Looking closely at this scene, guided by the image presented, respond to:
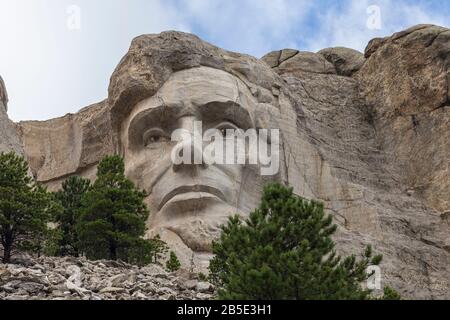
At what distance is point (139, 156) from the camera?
968 inches

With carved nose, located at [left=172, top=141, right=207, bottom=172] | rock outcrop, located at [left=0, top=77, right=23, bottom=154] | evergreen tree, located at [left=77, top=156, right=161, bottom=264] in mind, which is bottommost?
evergreen tree, located at [left=77, top=156, right=161, bottom=264]

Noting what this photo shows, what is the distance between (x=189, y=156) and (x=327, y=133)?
5.04 meters

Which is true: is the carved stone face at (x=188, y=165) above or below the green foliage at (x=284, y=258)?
above

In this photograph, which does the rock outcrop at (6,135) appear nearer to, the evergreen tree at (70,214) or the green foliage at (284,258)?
the evergreen tree at (70,214)

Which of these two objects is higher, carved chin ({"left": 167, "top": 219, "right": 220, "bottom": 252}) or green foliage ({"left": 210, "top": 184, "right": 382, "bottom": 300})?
carved chin ({"left": 167, "top": 219, "right": 220, "bottom": 252})

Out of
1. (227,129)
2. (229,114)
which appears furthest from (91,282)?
(229,114)

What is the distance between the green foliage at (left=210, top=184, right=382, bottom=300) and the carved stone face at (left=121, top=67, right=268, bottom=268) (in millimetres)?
6323

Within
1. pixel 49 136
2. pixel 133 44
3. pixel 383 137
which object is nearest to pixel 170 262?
pixel 133 44

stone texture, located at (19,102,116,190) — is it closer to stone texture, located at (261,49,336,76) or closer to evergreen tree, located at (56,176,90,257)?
stone texture, located at (261,49,336,76)

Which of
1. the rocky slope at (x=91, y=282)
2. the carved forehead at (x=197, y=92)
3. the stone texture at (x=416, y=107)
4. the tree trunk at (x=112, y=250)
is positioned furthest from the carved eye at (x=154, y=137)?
the rocky slope at (x=91, y=282)

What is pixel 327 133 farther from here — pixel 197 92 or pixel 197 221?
pixel 197 221

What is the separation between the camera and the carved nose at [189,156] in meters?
22.9

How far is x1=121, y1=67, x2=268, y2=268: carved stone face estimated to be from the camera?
2248cm

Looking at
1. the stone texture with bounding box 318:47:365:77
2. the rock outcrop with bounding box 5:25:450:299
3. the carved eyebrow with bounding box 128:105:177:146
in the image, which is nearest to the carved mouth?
the rock outcrop with bounding box 5:25:450:299
